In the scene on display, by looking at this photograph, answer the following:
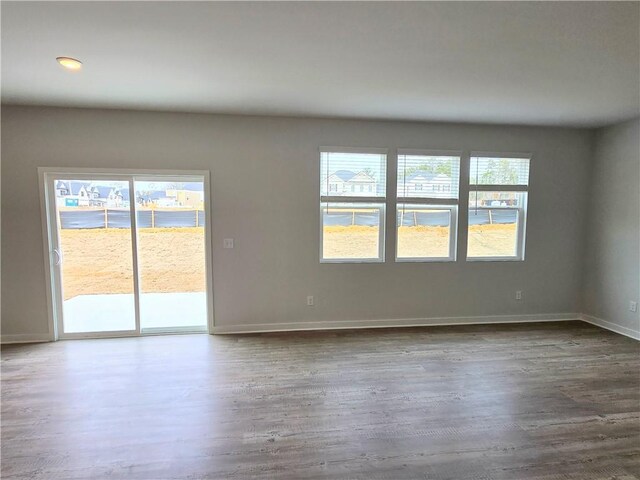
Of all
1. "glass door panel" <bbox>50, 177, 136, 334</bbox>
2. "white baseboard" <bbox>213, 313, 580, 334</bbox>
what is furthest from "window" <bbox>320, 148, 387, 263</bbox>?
"glass door panel" <bbox>50, 177, 136, 334</bbox>

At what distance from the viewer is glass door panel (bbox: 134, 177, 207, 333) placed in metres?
3.87

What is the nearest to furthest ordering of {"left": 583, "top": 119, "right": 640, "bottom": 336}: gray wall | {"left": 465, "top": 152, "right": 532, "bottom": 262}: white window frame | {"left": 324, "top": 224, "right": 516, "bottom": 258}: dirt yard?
1. {"left": 583, "top": 119, "right": 640, "bottom": 336}: gray wall
2. {"left": 324, "top": 224, "right": 516, "bottom": 258}: dirt yard
3. {"left": 465, "top": 152, "right": 532, "bottom": 262}: white window frame

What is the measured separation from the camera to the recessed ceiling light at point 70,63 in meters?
2.35

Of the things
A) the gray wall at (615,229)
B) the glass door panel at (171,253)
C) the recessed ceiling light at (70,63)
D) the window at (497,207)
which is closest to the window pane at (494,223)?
the window at (497,207)

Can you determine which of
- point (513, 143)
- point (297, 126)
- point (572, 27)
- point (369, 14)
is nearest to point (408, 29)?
point (369, 14)

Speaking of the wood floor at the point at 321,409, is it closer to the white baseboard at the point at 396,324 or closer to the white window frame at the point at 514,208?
the white baseboard at the point at 396,324

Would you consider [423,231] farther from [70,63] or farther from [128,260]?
[70,63]

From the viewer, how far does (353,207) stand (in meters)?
4.19

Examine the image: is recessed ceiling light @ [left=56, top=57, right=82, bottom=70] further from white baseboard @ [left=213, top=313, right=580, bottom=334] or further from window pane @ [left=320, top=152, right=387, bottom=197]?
white baseboard @ [left=213, top=313, right=580, bottom=334]

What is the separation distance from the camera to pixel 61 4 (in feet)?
5.69

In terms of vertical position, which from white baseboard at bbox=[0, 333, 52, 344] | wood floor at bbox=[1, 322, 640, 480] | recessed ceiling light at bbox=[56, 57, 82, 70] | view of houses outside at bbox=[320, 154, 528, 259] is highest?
recessed ceiling light at bbox=[56, 57, 82, 70]

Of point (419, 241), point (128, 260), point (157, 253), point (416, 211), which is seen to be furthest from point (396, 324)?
point (128, 260)

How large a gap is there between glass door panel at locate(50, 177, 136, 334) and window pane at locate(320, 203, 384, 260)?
2.37m

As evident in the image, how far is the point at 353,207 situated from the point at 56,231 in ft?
11.5
